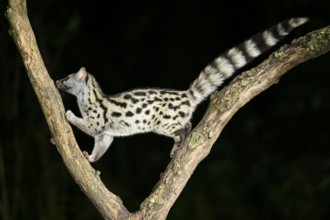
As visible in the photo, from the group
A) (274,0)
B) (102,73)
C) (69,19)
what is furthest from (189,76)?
(69,19)

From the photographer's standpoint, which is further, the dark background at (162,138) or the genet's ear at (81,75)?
the dark background at (162,138)

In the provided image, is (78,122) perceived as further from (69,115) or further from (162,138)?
(162,138)

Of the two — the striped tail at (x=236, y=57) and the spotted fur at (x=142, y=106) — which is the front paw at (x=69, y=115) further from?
the striped tail at (x=236, y=57)

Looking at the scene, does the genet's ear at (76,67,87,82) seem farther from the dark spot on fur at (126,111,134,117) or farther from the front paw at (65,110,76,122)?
the dark spot on fur at (126,111,134,117)

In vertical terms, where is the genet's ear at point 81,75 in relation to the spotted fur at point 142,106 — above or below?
above

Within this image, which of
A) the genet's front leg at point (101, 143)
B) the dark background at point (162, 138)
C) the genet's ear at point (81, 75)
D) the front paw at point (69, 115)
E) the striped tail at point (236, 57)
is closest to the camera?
the striped tail at point (236, 57)

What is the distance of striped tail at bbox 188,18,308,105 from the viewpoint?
4754 millimetres

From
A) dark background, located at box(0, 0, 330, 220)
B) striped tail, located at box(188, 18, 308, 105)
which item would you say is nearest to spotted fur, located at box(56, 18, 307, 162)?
striped tail, located at box(188, 18, 308, 105)

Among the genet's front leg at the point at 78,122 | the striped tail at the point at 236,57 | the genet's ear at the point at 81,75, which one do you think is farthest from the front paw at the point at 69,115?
the striped tail at the point at 236,57

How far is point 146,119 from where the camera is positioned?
5.23 metres

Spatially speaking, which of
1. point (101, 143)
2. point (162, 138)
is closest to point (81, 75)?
point (101, 143)

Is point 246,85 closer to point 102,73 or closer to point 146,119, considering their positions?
point 146,119

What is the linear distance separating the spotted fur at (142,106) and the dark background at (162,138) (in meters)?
1.51

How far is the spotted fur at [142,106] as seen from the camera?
5.23 m
